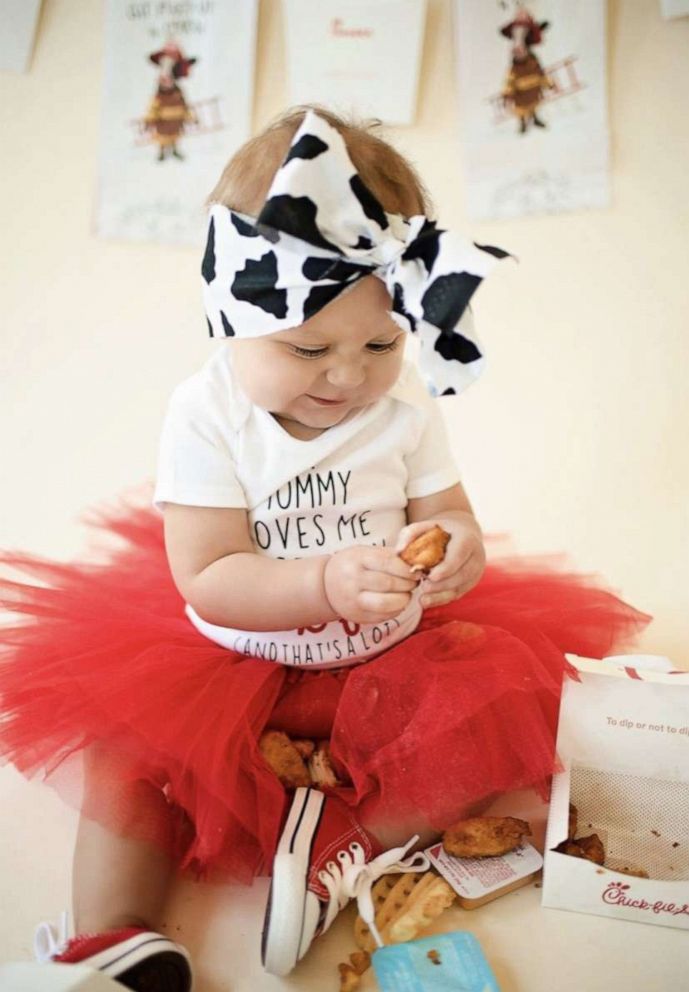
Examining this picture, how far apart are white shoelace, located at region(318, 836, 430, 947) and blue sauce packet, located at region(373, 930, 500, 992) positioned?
2 centimetres

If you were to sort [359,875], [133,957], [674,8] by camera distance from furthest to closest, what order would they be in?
[674,8]
[359,875]
[133,957]

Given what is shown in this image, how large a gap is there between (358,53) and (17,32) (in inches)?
24.2

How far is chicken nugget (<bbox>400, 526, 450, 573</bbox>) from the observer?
2.63ft

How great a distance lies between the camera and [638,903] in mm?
788

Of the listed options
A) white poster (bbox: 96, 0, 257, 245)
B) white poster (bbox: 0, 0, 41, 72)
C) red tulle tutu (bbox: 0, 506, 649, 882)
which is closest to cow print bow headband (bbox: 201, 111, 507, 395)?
red tulle tutu (bbox: 0, 506, 649, 882)

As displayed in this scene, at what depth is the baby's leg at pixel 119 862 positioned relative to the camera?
29.4 inches

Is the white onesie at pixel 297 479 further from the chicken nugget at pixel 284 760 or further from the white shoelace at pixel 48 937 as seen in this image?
the white shoelace at pixel 48 937

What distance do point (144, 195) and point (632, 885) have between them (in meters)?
1.48

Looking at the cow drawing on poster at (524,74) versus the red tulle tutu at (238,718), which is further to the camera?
the cow drawing on poster at (524,74)

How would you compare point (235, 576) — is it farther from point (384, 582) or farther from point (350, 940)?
point (350, 940)

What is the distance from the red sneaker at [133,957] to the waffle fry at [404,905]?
0.14 meters

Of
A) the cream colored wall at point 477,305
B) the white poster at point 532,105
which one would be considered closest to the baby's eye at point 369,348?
the cream colored wall at point 477,305

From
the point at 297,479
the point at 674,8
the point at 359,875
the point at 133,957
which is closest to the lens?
the point at 133,957

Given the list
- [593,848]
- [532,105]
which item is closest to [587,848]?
[593,848]
